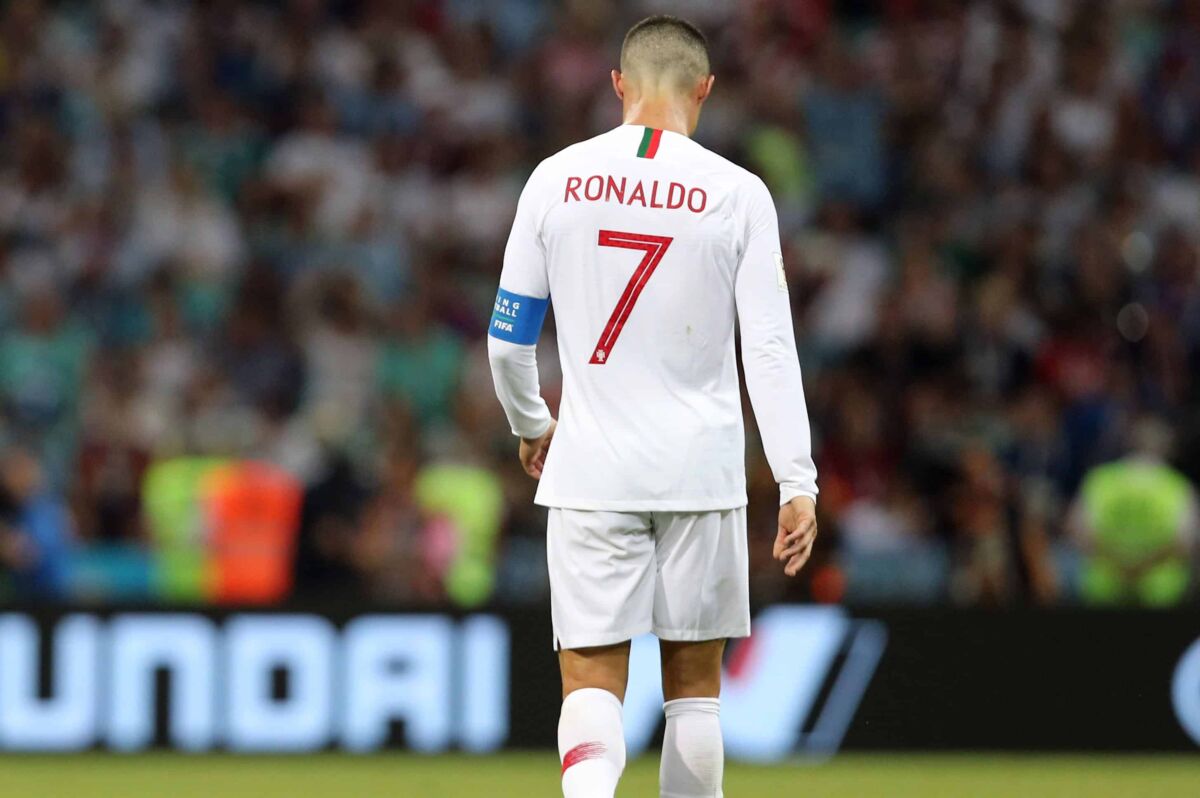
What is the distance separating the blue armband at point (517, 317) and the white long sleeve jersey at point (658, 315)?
0.20 feet

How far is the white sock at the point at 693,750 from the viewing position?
4961 millimetres

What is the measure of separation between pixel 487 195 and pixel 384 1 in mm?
1821

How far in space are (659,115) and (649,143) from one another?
98mm

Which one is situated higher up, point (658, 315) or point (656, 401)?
point (658, 315)

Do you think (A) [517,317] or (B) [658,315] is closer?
(B) [658,315]

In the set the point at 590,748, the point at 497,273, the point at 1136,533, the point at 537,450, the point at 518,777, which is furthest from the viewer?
the point at 497,273

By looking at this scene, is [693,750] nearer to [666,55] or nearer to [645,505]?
[645,505]

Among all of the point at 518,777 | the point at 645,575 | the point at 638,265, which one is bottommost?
the point at 518,777

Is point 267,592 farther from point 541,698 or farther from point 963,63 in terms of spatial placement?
point 963,63

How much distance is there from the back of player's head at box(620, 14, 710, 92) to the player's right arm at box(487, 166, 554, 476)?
366mm

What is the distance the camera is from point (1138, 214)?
41.2ft

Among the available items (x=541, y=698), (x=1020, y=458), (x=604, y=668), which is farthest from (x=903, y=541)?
(x=604, y=668)

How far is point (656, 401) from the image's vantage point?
4.90 metres

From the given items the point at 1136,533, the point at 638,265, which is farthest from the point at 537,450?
the point at 1136,533
